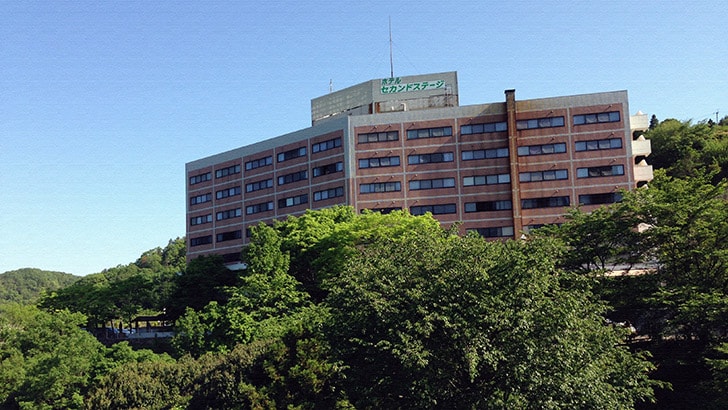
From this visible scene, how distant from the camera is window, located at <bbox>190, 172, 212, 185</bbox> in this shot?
104m

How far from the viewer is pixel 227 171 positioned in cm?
10088

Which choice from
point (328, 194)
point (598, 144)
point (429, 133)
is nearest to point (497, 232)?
point (429, 133)

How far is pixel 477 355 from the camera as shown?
Result: 2648cm

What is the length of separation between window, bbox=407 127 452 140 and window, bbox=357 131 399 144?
2.07 metres

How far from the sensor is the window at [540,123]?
79.8 metres

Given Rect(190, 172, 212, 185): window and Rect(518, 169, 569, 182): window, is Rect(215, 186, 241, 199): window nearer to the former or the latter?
Rect(190, 172, 212, 185): window

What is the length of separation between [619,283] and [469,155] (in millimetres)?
39903

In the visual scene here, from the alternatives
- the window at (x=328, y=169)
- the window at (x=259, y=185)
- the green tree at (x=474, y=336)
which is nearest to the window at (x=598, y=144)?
the window at (x=328, y=169)

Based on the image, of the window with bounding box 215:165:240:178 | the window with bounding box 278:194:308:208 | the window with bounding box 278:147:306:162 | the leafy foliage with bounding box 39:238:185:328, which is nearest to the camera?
the leafy foliage with bounding box 39:238:185:328

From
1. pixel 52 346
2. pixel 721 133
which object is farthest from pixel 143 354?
pixel 721 133

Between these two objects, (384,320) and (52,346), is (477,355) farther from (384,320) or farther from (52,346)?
(52,346)

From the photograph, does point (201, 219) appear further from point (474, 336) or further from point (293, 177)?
point (474, 336)

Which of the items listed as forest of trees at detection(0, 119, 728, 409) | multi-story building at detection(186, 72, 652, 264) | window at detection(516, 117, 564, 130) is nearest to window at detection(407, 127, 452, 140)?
multi-story building at detection(186, 72, 652, 264)

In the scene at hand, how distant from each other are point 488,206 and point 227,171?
4487 cm
